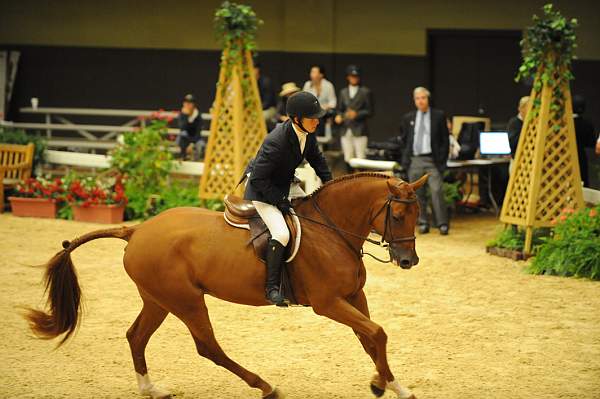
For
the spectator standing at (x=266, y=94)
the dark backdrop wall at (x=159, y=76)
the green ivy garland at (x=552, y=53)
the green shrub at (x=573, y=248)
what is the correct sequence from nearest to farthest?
1. the green shrub at (x=573, y=248)
2. the green ivy garland at (x=552, y=53)
3. the spectator standing at (x=266, y=94)
4. the dark backdrop wall at (x=159, y=76)

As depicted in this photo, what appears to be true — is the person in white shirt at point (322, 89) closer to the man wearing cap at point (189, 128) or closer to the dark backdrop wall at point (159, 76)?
the man wearing cap at point (189, 128)

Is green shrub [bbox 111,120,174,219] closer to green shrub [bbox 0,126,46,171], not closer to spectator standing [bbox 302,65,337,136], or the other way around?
green shrub [bbox 0,126,46,171]

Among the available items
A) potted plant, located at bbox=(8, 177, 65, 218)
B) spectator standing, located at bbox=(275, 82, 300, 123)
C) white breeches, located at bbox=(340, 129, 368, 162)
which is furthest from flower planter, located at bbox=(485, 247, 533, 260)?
potted plant, located at bbox=(8, 177, 65, 218)

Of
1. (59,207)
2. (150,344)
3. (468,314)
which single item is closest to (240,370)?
(150,344)

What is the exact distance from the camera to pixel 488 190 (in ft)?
53.9

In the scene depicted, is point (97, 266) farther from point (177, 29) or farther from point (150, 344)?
point (177, 29)

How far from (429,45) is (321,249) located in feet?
45.7

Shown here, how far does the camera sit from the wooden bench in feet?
52.6

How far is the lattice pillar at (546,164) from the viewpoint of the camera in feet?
40.7

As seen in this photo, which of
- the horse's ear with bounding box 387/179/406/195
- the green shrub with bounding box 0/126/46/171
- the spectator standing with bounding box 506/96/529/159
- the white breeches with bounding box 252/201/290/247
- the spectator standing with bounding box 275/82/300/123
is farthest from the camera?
the green shrub with bounding box 0/126/46/171

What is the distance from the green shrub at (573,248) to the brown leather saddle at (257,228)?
527cm

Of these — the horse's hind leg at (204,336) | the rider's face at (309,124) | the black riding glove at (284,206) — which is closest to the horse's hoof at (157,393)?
the horse's hind leg at (204,336)

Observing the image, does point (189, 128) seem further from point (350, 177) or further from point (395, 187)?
Answer: point (395, 187)

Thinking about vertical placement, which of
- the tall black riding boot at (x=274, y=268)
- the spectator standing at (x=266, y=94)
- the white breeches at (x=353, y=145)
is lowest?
the tall black riding boot at (x=274, y=268)
